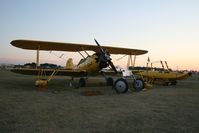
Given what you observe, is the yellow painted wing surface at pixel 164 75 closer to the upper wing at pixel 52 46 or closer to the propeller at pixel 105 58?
the upper wing at pixel 52 46

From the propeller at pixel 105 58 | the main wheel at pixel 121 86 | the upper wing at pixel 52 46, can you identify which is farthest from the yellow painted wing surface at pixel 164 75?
the main wheel at pixel 121 86

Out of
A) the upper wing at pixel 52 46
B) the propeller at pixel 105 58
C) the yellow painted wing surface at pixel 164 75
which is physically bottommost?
the yellow painted wing surface at pixel 164 75

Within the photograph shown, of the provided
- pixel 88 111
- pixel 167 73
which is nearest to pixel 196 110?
pixel 88 111

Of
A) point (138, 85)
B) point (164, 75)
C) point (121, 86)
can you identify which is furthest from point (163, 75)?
point (121, 86)

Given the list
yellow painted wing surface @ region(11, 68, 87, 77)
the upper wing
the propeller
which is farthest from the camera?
yellow painted wing surface @ region(11, 68, 87, 77)

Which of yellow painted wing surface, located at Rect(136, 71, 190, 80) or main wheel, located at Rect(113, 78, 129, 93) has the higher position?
yellow painted wing surface, located at Rect(136, 71, 190, 80)

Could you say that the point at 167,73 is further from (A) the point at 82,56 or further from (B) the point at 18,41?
(B) the point at 18,41

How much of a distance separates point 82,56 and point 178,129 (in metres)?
14.2

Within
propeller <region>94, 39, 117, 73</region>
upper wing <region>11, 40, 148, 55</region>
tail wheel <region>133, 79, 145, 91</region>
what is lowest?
tail wheel <region>133, 79, 145, 91</region>

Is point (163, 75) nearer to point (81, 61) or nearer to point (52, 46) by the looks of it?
point (81, 61)

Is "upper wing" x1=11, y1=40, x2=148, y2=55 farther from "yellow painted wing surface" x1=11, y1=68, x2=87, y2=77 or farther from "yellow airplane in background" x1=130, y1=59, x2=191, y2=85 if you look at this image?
"yellow airplane in background" x1=130, y1=59, x2=191, y2=85

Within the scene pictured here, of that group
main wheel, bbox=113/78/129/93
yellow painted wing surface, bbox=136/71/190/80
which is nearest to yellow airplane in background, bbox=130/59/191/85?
yellow painted wing surface, bbox=136/71/190/80

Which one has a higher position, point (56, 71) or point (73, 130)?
point (56, 71)

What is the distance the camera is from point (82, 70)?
19266 mm
